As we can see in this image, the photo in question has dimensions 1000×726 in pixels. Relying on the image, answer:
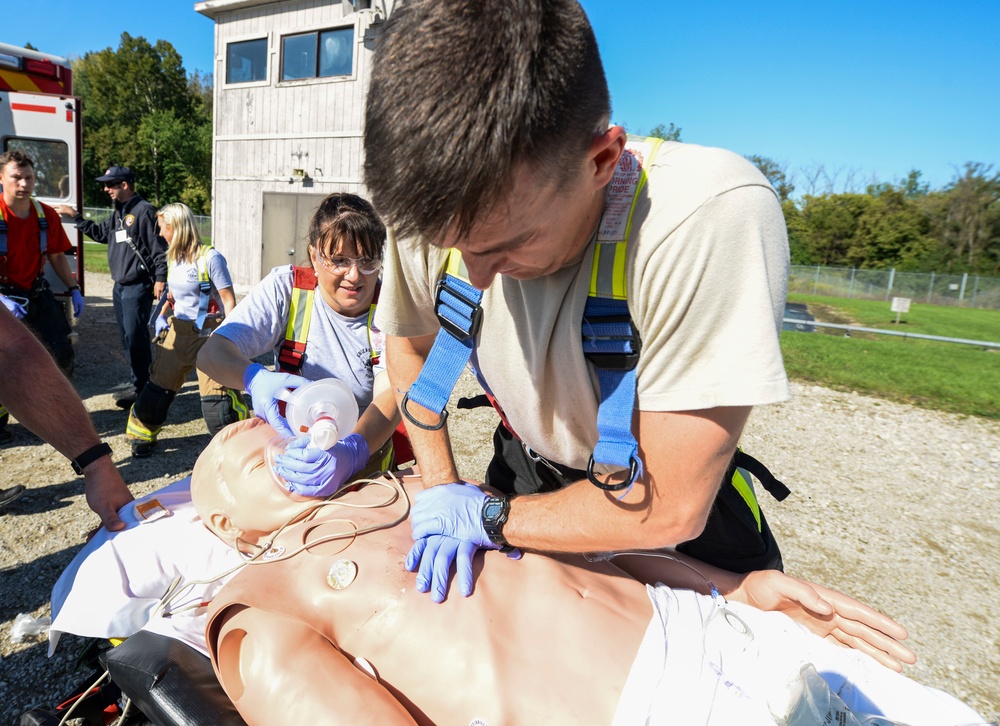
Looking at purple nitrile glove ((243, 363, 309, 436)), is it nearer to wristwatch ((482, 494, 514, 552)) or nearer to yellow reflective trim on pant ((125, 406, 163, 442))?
wristwatch ((482, 494, 514, 552))

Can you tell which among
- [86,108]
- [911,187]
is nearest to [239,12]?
[86,108]

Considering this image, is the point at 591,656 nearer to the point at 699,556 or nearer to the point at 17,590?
the point at 699,556

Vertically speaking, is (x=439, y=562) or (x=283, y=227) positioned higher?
(x=283, y=227)

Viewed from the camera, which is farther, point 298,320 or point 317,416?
point 298,320

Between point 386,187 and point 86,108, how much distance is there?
51.3 meters

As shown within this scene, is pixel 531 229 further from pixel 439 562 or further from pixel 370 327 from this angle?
pixel 370 327

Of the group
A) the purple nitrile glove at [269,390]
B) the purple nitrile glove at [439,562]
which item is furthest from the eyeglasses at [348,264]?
the purple nitrile glove at [439,562]

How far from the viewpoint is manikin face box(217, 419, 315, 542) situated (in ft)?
6.47

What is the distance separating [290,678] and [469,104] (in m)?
1.31

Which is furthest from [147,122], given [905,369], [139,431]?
[905,369]

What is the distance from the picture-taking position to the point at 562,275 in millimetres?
1308

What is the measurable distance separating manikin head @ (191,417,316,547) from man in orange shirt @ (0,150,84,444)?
3446 millimetres

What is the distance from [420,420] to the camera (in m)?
1.81

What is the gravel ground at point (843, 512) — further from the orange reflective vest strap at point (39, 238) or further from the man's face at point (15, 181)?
the man's face at point (15, 181)
